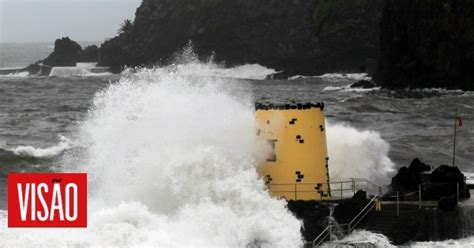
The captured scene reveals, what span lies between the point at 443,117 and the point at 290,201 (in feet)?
114

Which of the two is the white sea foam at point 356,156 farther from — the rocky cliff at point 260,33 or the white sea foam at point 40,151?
the rocky cliff at point 260,33

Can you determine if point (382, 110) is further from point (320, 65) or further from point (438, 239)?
point (320, 65)

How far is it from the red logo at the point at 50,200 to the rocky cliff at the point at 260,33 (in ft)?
273

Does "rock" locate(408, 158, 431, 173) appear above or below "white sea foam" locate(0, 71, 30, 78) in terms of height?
above

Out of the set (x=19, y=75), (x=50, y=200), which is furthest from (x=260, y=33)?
(x=50, y=200)

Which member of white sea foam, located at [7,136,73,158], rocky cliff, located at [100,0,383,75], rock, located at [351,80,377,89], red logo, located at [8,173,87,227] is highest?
rocky cliff, located at [100,0,383,75]

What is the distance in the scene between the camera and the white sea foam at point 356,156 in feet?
89.0

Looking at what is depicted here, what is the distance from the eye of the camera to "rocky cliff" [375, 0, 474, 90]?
76.4 meters

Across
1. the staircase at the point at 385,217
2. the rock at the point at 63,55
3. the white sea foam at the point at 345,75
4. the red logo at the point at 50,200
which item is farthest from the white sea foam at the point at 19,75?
the red logo at the point at 50,200

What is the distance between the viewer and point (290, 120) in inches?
853

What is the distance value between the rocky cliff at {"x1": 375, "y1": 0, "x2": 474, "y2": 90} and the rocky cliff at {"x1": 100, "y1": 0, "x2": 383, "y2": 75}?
18.5 m

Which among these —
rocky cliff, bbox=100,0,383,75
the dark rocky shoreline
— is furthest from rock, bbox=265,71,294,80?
the dark rocky shoreline

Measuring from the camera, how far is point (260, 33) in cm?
11662

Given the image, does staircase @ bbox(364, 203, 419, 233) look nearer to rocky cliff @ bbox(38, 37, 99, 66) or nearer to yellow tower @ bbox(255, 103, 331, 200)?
yellow tower @ bbox(255, 103, 331, 200)
